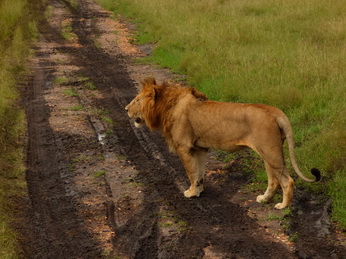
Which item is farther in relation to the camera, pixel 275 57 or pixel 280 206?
pixel 275 57

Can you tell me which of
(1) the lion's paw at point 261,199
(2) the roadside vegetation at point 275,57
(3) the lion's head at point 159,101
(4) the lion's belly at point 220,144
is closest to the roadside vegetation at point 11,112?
(3) the lion's head at point 159,101

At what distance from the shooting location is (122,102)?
10078 millimetres

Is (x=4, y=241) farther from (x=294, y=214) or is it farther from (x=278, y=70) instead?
(x=278, y=70)

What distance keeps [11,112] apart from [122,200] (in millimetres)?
4105

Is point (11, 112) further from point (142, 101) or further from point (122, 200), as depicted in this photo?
point (122, 200)

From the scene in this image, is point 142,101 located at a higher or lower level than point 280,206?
higher

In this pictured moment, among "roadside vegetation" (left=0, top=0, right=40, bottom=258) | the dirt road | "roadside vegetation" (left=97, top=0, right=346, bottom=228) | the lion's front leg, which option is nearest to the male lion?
the lion's front leg

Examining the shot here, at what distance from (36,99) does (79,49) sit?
4.75 meters

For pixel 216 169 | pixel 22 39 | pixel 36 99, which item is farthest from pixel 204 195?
pixel 22 39

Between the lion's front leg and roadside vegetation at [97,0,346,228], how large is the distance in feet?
3.94

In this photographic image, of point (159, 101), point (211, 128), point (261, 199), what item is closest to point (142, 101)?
point (159, 101)

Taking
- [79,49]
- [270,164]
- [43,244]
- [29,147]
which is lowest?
[79,49]

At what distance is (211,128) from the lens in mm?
5891

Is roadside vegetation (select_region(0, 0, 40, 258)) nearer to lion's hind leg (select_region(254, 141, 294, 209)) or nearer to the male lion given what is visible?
the male lion
